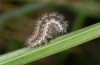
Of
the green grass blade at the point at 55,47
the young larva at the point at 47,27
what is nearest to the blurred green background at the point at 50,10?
the young larva at the point at 47,27

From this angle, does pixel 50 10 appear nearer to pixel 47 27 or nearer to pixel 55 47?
pixel 47 27

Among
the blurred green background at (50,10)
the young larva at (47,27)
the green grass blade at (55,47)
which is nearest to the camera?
the green grass blade at (55,47)

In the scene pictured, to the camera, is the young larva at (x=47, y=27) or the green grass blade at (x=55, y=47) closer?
the green grass blade at (x=55, y=47)

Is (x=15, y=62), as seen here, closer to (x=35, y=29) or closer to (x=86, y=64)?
(x=35, y=29)

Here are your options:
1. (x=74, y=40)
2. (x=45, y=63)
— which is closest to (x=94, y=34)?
(x=74, y=40)

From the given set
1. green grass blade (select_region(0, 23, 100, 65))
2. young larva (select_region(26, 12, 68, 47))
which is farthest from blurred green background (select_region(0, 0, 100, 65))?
green grass blade (select_region(0, 23, 100, 65))

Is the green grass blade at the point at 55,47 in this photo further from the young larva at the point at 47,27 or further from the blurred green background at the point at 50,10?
the blurred green background at the point at 50,10

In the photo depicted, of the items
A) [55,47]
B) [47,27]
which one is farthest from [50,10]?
[55,47]
